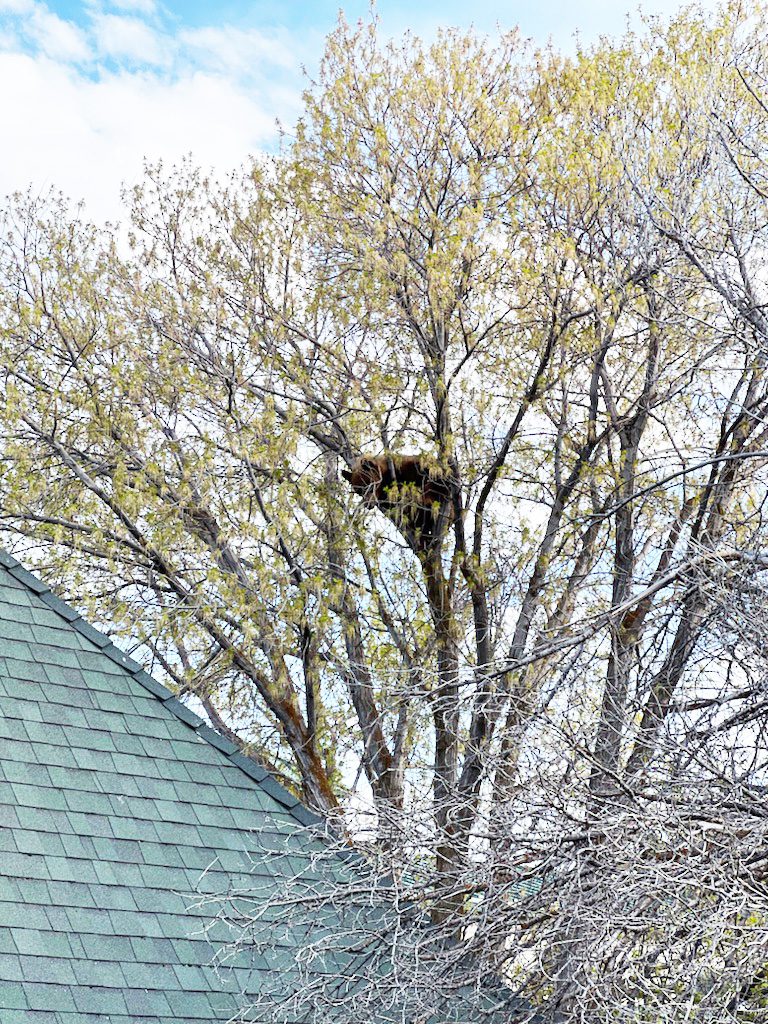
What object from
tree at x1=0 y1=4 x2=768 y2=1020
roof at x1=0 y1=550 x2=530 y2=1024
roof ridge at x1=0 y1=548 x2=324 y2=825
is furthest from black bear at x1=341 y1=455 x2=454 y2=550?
roof at x1=0 y1=550 x2=530 y2=1024

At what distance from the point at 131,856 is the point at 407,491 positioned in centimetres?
648

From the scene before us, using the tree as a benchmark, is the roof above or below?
below

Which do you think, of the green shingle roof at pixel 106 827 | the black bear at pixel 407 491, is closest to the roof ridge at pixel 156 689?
the green shingle roof at pixel 106 827

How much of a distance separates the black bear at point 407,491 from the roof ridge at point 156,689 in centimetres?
501

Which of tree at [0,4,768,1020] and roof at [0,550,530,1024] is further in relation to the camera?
tree at [0,4,768,1020]

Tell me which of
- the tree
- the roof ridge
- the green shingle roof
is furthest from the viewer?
the tree

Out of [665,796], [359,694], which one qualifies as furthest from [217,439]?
[665,796]

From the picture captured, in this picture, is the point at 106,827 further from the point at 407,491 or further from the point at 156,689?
the point at 407,491

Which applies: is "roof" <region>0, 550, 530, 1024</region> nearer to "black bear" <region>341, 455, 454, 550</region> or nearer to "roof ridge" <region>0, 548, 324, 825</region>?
"roof ridge" <region>0, 548, 324, 825</region>

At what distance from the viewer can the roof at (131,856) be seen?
6328 millimetres

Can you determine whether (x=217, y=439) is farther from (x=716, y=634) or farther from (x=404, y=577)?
(x=716, y=634)

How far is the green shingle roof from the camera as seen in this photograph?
6.27 metres

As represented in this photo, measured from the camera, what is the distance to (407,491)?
13.0 m

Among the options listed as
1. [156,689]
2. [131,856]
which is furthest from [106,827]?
[156,689]
